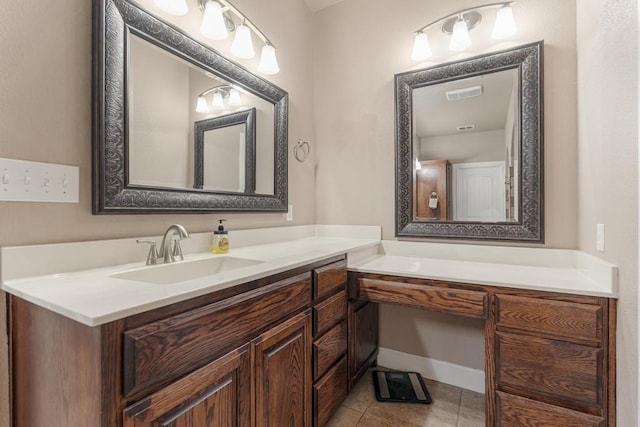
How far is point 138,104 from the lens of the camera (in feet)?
4.03

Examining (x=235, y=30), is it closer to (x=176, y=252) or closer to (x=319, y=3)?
(x=319, y=3)

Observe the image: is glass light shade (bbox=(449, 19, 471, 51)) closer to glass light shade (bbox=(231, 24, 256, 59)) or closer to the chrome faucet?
glass light shade (bbox=(231, 24, 256, 59))

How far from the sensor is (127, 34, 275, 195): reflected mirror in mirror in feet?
4.05

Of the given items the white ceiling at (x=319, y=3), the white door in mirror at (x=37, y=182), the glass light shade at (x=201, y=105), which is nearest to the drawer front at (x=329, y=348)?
the white door in mirror at (x=37, y=182)

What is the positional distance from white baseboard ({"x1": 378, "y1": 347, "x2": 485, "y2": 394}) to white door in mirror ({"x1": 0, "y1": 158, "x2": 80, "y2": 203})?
205 cm

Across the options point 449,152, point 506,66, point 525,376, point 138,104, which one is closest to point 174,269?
point 138,104

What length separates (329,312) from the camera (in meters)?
1.50

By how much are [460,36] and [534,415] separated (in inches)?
79.4

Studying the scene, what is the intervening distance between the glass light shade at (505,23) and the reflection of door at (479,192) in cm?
75

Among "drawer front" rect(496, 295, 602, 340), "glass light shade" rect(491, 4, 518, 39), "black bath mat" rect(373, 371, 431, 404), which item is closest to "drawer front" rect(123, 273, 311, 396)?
"drawer front" rect(496, 295, 602, 340)

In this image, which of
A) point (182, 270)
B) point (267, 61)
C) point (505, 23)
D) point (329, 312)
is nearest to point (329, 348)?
point (329, 312)

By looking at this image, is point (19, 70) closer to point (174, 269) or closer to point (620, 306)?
point (174, 269)

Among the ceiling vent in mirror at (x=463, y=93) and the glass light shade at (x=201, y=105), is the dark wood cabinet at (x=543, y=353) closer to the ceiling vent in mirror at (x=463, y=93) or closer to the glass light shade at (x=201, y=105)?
the ceiling vent in mirror at (x=463, y=93)

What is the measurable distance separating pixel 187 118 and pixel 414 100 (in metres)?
1.45
